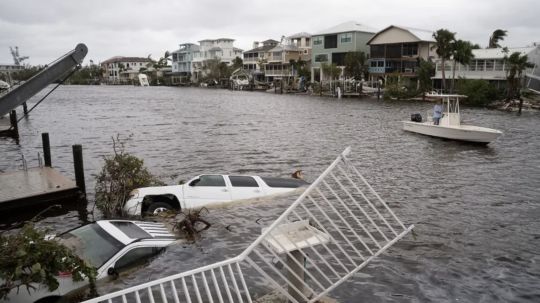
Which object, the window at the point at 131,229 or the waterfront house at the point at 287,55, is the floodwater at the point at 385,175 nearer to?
the window at the point at 131,229

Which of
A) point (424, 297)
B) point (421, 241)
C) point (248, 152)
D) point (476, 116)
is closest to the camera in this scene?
point (424, 297)

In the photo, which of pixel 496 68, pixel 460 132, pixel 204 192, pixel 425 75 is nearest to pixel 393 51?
pixel 425 75

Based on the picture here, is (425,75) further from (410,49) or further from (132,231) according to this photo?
(132,231)

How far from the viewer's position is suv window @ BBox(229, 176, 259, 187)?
15.7m

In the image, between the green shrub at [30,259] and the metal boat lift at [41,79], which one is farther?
the metal boat lift at [41,79]

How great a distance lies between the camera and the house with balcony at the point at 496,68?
204 feet

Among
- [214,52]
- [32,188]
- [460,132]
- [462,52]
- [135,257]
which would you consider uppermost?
[214,52]

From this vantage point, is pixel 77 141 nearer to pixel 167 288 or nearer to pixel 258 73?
pixel 167 288

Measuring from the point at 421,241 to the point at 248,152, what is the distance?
1762 cm

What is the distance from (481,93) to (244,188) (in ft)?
181

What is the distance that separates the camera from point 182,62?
15562cm

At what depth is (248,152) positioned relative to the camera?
29.7 metres

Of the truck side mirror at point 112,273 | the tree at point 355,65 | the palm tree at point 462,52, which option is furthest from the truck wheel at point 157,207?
the tree at point 355,65

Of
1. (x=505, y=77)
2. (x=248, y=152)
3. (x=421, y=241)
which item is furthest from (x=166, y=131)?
(x=505, y=77)
